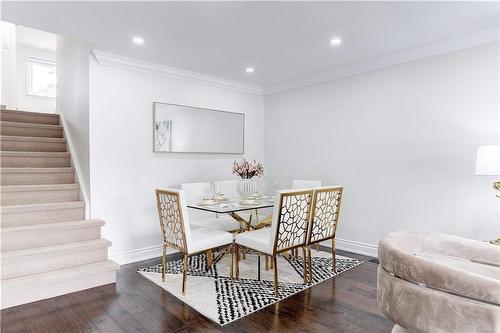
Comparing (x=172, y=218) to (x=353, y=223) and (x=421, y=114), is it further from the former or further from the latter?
(x=421, y=114)

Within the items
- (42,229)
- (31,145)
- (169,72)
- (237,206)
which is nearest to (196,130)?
(169,72)

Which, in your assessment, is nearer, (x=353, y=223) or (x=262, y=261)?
(x=262, y=261)

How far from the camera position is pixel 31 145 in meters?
4.24

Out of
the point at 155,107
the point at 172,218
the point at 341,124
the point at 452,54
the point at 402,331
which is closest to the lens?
the point at 402,331

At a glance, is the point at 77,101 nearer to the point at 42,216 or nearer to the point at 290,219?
the point at 42,216

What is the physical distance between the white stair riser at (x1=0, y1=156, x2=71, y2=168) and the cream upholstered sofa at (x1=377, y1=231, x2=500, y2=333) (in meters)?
4.19

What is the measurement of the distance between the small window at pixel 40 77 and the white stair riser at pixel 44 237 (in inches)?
202

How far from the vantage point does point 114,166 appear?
3584 millimetres

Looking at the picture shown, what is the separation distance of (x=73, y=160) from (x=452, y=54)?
15.4 ft

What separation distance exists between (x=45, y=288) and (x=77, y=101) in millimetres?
2351

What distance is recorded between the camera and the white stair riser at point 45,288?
251 centimetres

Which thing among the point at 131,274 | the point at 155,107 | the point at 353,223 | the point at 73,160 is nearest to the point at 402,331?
the point at 353,223

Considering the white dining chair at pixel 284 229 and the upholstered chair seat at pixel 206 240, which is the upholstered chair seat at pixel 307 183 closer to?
the white dining chair at pixel 284 229

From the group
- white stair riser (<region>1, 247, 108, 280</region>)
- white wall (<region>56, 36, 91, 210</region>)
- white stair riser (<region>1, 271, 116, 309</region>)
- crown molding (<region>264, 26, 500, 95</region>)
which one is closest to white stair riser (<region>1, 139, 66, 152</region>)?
white wall (<region>56, 36, 91, 210</region>)
